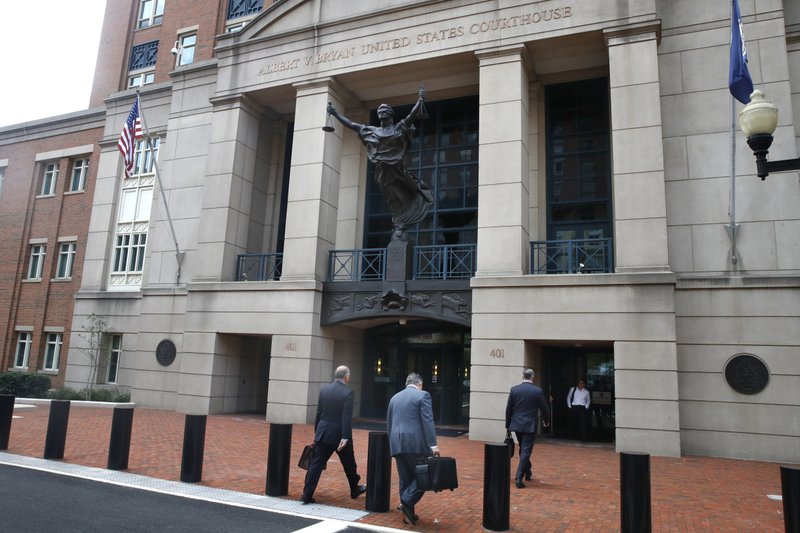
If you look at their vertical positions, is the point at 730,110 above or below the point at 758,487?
above

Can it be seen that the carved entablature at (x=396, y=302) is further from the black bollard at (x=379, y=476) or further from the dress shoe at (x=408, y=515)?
the dress shoe at (x=408, y=515)

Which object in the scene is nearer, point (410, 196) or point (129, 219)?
point (410, 196)

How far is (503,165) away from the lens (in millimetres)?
15867

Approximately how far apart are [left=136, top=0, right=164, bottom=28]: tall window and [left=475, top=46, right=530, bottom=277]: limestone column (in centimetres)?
2052

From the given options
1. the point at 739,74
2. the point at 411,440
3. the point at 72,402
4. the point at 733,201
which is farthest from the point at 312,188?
the point at 411,440

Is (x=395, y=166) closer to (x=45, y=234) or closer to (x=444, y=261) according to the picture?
(x=444, y=261)

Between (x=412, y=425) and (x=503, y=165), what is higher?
(x=503, y=165)

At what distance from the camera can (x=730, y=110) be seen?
1477 centimetres

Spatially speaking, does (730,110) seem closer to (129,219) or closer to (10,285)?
(129,219)

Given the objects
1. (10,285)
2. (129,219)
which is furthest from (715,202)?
(10,285)

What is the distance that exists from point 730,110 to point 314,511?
1397 cm

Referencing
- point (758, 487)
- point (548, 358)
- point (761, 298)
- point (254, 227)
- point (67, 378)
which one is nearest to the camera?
point (758, 487)

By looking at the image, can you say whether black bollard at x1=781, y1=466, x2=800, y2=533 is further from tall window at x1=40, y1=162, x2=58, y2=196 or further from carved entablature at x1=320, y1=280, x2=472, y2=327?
tall window at x1=40, y1=162, x2=58, y2=196

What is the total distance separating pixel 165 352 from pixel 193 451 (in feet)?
40.7
